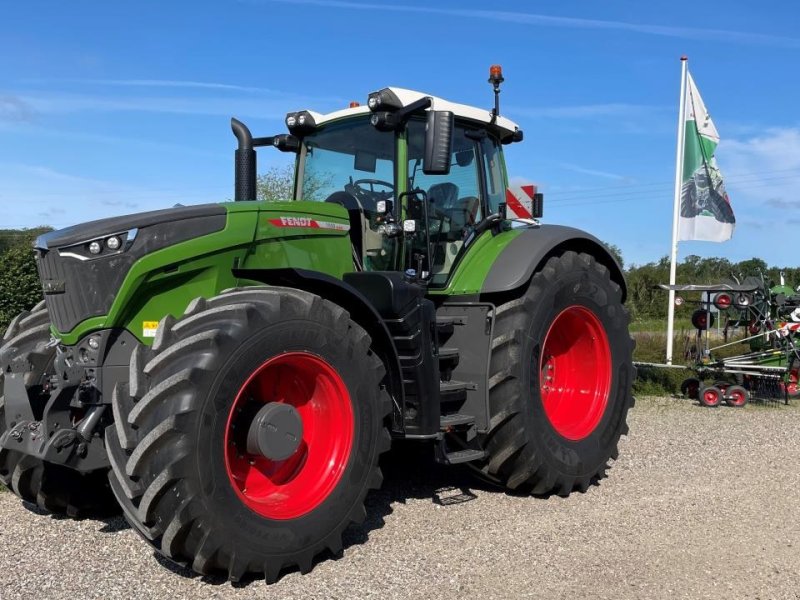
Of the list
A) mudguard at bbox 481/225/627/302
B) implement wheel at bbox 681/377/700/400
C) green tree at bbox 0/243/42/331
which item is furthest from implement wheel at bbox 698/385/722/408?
green tree at bbox 0/243/42/331

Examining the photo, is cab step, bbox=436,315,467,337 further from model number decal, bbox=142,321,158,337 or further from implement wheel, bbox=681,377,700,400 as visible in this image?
implement wheel, bbox=681,377,700,400

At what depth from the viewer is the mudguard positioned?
530 centimetres

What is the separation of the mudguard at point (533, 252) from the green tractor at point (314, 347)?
0.02 meters

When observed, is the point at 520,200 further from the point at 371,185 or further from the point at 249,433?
the point at 249,433

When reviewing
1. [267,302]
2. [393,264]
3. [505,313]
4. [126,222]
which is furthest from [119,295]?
[505,313]

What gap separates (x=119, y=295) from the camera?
3898mm

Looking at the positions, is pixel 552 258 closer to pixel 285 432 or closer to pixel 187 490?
pixel 285 432

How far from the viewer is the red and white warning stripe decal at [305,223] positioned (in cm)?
450

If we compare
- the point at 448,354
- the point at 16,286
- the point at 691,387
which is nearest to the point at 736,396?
the point at 691,387

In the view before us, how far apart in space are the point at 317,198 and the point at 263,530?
8.62 feet

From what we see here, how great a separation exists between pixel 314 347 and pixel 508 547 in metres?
1.59

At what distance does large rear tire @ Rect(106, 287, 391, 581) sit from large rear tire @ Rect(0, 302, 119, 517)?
1.05m

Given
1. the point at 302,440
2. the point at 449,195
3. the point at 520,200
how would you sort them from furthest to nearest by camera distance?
the point at 520,200 → the point at 449,195 → the point at 302,440

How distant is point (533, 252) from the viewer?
17.9 feet
